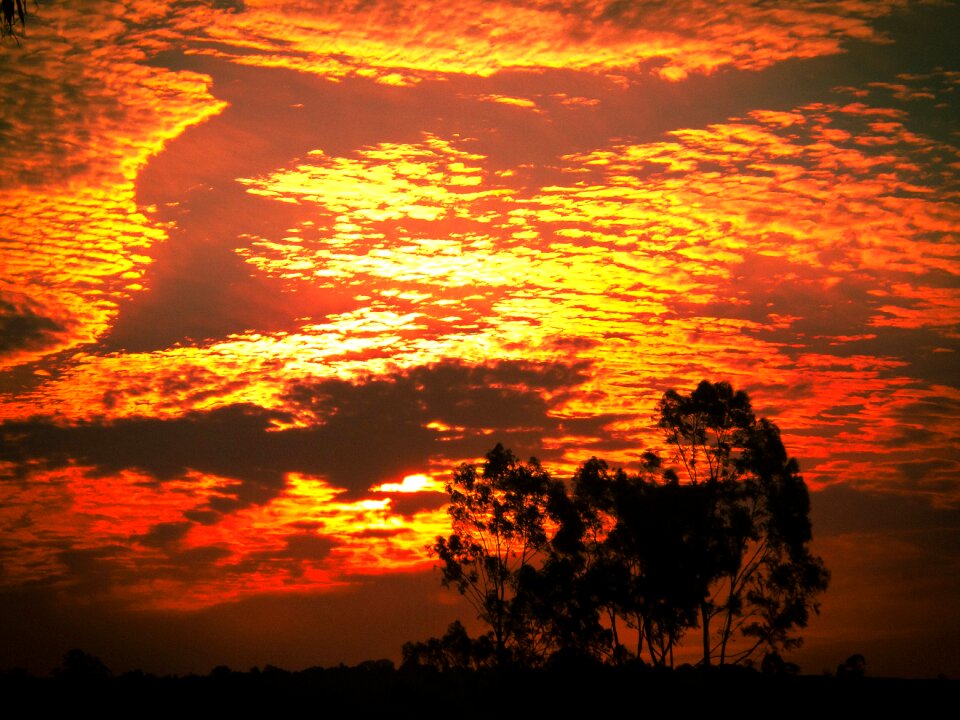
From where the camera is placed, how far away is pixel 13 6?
1536 centimetres

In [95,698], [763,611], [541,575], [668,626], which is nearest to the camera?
[95,698]

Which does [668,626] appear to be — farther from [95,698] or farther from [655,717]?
[95,698]

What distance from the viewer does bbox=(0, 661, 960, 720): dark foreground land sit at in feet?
136

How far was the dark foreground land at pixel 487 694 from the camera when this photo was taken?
41.3m

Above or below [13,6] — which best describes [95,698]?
below

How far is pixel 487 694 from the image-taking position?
52031 mm

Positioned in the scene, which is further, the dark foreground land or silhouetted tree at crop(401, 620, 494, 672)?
silhouetted tree at crop(401, 620, 494, 672)

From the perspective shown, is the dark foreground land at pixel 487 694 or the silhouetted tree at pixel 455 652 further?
the silhouetted tree at pixel 455 652

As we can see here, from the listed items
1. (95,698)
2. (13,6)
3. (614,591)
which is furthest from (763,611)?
(13,6)

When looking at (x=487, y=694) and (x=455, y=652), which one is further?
(x=455, y=652)

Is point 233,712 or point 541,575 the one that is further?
point 541,575

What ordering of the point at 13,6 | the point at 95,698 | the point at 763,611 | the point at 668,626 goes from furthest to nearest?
the point at 668,626, the point at 763,611, the point at 95,698, the point at 13,6

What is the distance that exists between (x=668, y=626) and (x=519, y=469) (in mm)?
18215

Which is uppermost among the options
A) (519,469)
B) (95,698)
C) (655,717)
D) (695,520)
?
(519,469)
